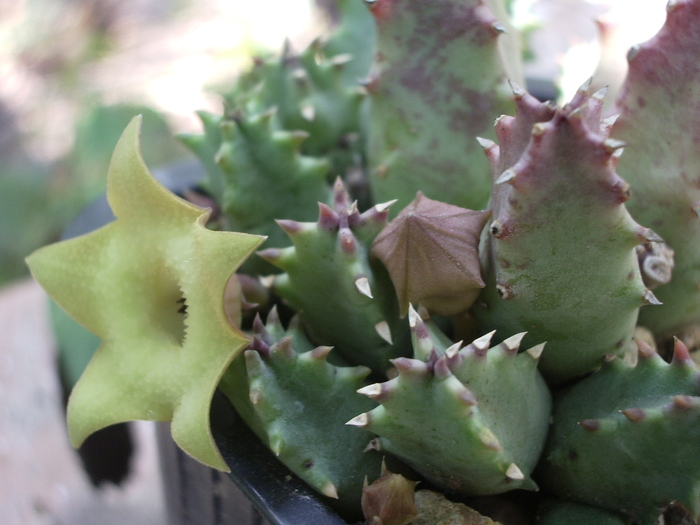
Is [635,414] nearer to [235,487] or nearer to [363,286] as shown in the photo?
[363,286]

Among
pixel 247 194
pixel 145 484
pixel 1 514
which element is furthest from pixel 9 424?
pixel 247 194

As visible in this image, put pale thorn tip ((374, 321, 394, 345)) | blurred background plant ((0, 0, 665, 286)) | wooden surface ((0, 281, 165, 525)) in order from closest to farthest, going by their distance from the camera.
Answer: pale thorn tip ((374, 321, 394, 345)) < wooden surface ((0, 281, 165, 525)) < blurred background plant ((0, 0, 665, 286))

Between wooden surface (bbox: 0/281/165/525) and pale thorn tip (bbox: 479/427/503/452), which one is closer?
pale thorn tip (bbox: 479/427/503/452)

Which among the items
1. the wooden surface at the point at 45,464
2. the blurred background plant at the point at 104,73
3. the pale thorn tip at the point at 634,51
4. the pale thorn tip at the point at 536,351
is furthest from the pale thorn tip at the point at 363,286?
the blurred background plant at the point at 104,73

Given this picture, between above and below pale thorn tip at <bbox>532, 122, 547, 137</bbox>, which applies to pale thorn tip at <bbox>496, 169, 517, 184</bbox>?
below

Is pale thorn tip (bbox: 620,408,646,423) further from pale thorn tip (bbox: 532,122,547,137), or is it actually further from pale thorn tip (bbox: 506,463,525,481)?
pale thorn tip (bbox: 532,122,547,137)

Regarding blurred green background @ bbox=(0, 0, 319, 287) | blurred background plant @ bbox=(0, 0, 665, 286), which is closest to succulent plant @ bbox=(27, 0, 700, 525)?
blurred background plant @ bbox=(0, 0, 665, 286)

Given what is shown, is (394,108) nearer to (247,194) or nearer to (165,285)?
(247,194)

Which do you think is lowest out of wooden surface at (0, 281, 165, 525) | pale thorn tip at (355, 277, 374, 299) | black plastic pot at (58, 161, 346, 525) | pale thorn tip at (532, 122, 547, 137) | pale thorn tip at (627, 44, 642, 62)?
wooden surface at (0, 281, 165, 525)

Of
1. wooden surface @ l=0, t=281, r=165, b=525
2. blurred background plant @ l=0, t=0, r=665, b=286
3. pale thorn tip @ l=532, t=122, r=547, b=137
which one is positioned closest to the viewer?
Answer: pale thorn tip @ l=532, t=122, r=547, b=137
